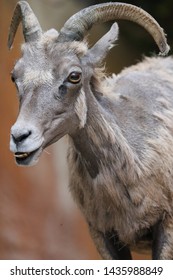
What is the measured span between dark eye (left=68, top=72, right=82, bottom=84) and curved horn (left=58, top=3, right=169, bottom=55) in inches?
13.5

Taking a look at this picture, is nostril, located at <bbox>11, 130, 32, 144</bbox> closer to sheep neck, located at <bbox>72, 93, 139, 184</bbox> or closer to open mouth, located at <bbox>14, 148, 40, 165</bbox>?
open mouth, located at <bbox>14, 148, 40, 165</bbox>

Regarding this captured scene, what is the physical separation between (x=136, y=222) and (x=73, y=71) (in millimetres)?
1414

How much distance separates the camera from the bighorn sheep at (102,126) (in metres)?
5.44

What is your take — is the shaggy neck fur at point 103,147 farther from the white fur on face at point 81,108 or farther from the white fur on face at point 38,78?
the white fur on face at point 38,78

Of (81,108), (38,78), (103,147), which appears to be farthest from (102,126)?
(38,78)

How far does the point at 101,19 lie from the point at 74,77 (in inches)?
26.1

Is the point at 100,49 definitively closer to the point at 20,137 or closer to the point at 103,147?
the point at 103,147

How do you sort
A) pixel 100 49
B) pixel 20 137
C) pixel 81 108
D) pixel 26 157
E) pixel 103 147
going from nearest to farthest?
1. pixel 20 137
2. pixel 26 157
3. pixel 81 108
4. pixel 100 49
5. pixel 103 147

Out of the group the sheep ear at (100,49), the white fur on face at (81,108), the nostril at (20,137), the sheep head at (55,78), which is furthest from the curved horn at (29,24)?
the nostril at (20,137)

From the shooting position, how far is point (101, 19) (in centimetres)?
Result: 592

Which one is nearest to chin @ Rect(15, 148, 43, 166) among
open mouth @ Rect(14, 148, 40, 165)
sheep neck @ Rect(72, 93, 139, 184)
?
open mouth @ Rect(14, 148, 40, 165)

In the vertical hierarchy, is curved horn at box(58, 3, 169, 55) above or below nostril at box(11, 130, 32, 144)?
above

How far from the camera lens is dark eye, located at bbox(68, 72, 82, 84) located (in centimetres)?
549
